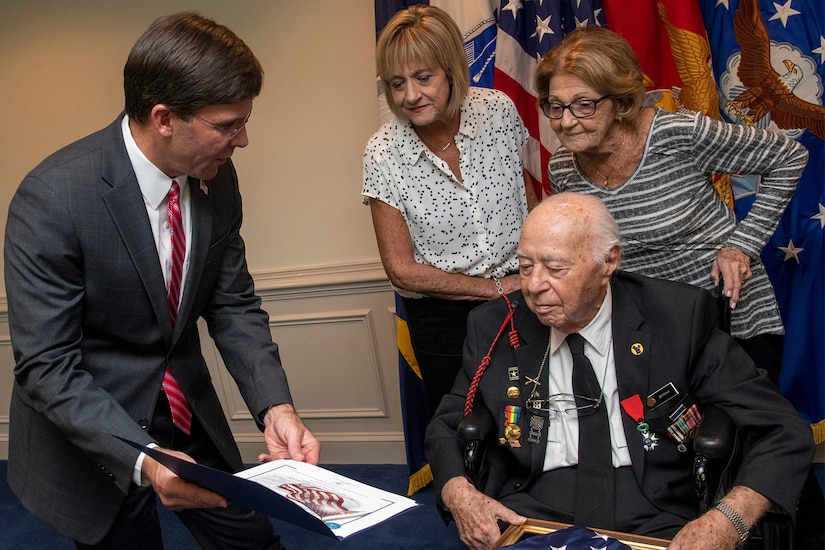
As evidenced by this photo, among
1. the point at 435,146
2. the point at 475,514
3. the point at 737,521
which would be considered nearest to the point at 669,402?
the point at 737,521

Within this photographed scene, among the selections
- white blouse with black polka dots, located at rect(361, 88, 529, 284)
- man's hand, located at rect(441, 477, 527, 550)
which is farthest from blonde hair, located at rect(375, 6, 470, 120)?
man's hand, located at rect(441, 477, 527, 550)

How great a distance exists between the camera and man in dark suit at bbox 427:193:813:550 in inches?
81.4

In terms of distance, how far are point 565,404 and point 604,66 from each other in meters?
0.95

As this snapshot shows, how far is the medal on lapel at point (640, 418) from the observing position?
2.10m

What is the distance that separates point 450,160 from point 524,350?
2.58 feet

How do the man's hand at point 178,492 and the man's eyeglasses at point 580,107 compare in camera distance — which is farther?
the man's eyeglasses at point 580,107

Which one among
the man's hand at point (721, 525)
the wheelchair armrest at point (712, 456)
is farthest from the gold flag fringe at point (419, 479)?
the man's hand at point (721, 525)

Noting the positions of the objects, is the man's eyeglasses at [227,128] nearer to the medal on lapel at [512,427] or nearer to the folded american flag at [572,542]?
the medal on lapel at [512,427]

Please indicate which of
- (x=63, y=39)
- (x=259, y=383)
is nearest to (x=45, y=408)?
(x=259, y=383)

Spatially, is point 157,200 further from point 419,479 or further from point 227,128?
point 419,479

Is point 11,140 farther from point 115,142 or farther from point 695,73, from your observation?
point 695,73

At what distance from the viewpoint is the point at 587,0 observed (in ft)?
10.9

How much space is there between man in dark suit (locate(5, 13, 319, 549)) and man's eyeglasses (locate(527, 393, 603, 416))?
0.59 metres

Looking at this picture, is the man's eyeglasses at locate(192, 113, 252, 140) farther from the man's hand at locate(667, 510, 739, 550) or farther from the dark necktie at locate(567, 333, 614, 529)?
the man's hand at locate(667, 510, 739, 550)
